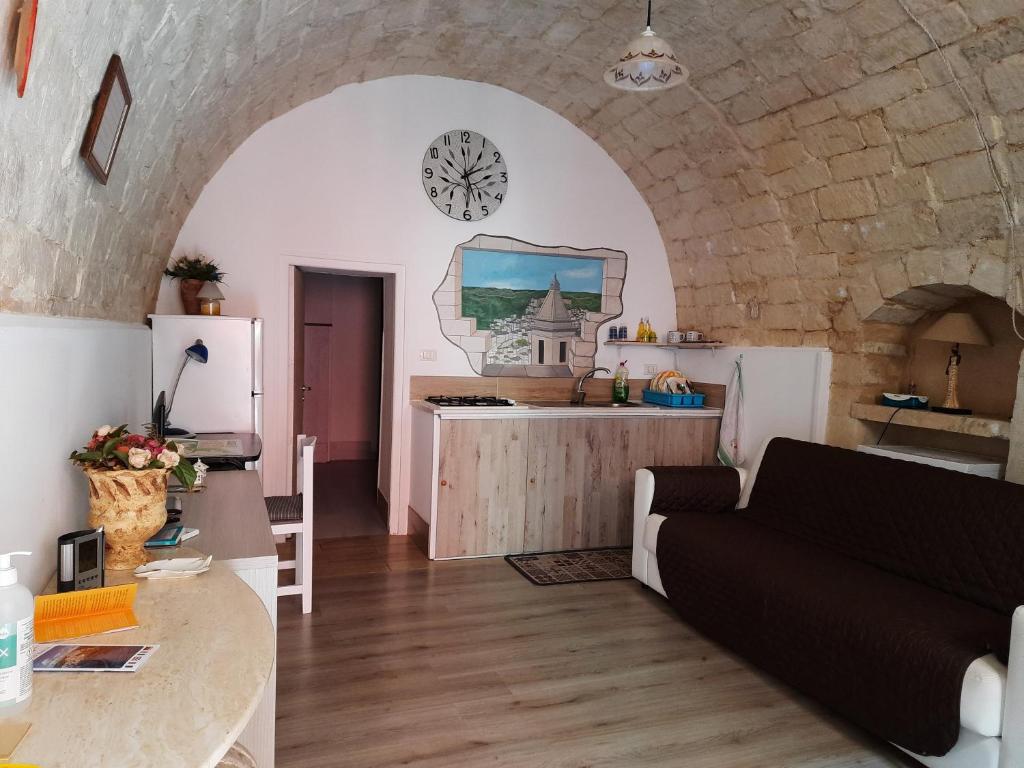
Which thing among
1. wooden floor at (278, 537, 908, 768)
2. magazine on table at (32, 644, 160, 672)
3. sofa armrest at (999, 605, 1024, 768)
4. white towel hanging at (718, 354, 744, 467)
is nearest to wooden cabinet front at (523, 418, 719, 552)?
white towel hanging at (718, 354, 744, 467)

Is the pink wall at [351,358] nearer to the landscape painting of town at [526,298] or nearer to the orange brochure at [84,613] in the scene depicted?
the landscape painting of town at [526,298]

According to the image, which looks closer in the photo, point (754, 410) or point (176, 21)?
point (176, 21)

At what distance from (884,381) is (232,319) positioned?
3842mm

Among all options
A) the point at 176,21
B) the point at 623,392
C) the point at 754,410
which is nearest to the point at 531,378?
the point at 623,392

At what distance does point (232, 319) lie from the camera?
13.4 ft

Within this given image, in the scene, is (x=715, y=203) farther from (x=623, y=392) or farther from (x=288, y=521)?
(x=288, y=521)

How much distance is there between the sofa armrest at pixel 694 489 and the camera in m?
3.92

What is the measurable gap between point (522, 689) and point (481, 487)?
178cm

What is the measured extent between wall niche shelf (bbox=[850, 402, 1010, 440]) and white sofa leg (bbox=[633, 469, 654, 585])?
4.29 feet

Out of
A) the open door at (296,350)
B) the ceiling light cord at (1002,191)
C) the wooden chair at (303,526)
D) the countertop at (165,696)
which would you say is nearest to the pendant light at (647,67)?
the ceiling light cord at (1002,191)

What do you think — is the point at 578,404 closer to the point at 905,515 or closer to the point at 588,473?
the point at 588,473

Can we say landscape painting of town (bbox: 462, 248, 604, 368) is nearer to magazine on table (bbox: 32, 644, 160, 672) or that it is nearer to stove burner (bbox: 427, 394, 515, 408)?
stove burner (bbox: 427, 394, 515, 408)

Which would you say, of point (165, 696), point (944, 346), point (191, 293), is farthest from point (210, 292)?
point (944, 346)

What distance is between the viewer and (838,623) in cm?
265
